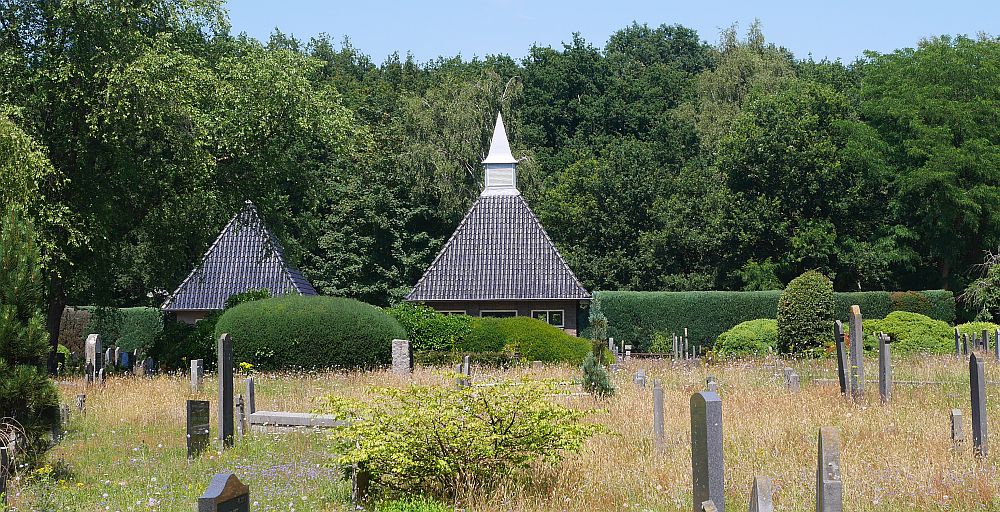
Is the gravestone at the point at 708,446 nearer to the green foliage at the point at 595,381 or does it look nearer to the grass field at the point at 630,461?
the grass field at the point at 630,461

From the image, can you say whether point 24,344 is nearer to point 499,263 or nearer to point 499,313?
point 499,313

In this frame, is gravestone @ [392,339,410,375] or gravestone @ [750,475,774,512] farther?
gravestone @ [392,339,410,375]

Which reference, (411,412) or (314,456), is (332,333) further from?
(411,412)

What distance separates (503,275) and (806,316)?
35.5 ft

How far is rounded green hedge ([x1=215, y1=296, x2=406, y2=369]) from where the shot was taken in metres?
25.9

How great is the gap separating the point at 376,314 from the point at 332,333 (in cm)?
150

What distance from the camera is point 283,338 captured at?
25.9 m

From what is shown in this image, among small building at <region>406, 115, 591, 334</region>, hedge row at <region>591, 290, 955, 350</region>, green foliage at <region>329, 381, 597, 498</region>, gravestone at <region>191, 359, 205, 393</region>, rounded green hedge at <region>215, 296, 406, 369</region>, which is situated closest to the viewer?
green foliage at <region>329, 381, 597, 498</region>

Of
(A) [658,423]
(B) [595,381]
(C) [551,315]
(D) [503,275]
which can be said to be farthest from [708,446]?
(C) [551,315]

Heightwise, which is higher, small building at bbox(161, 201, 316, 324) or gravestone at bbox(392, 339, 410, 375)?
small building at bbox(161, 201, 316, 324)

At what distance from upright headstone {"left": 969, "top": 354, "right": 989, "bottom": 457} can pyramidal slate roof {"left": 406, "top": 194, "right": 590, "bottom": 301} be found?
2398 cm

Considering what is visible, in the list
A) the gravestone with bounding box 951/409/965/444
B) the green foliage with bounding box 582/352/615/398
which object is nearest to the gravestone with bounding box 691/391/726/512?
the gravestone with bounding box 951/409/965/444

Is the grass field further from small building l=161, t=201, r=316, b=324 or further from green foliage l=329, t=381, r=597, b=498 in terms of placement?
small building l=161, t=201, r=316, b=324

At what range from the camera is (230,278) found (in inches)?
1542
